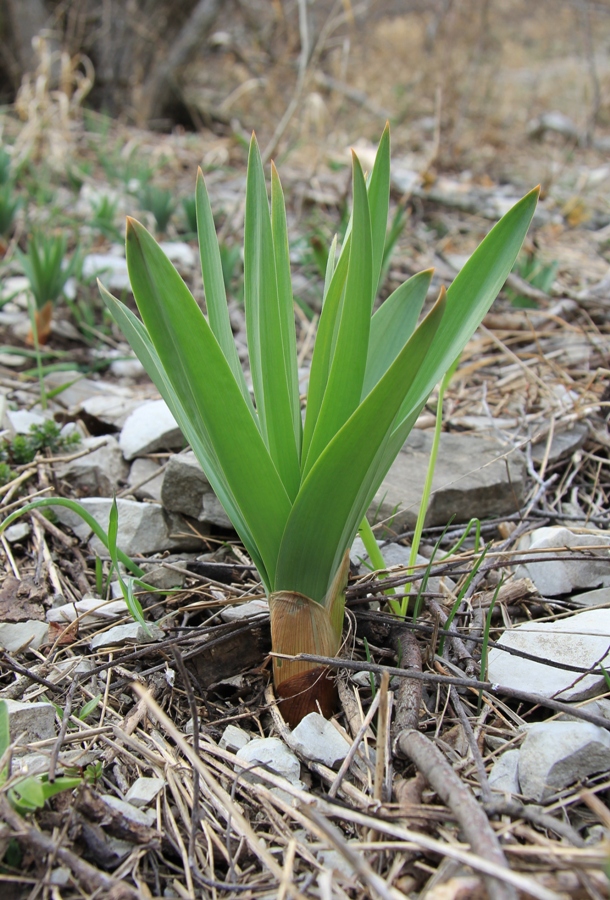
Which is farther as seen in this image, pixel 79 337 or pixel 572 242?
pixel 572 242

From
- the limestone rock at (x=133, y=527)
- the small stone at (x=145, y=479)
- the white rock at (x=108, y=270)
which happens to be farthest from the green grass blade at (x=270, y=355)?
the white rock at (x=108, y=270)

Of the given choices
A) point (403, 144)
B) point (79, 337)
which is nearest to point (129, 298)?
point (79, 337)

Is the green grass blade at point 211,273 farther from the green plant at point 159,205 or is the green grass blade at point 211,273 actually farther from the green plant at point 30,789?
the green plant at point 159,205

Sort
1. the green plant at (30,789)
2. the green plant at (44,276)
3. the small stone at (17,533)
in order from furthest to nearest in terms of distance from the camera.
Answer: the green plant at (44,276), the small stone at (17,533), the green plant at (30,789)

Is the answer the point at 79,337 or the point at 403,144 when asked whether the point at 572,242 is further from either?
the point at 403,144

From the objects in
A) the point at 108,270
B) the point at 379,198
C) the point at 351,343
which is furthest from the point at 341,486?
the point at 108,270
